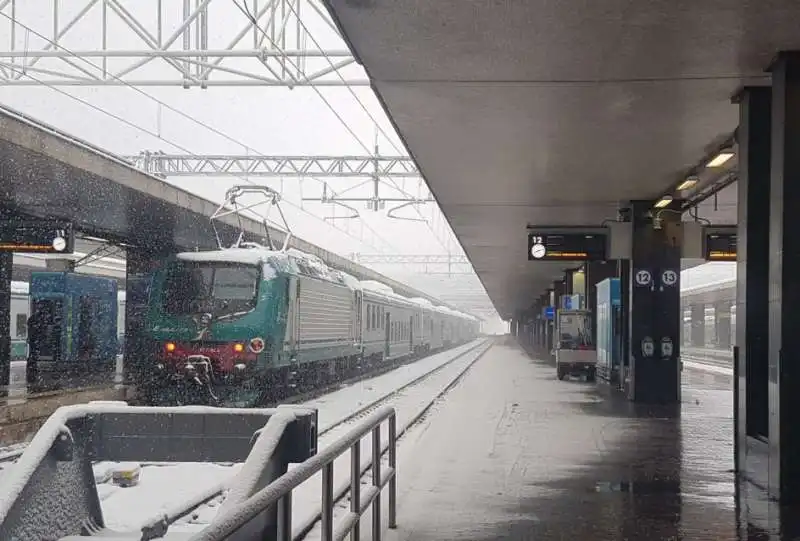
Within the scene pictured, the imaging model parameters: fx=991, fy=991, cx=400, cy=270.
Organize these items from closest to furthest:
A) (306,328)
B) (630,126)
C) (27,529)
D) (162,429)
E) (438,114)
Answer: (27,529)
(162,429)
(438,114)
(630,126)
(306,328)

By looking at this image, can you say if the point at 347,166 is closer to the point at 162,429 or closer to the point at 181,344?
the point at 181,344

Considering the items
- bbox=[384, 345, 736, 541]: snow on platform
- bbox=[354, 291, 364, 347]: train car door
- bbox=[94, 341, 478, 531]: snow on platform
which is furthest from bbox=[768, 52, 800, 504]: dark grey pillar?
bbox=[354, 291, 364, 347]: train car door

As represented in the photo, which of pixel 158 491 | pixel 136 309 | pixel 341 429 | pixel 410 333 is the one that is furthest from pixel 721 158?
pixel 410 333

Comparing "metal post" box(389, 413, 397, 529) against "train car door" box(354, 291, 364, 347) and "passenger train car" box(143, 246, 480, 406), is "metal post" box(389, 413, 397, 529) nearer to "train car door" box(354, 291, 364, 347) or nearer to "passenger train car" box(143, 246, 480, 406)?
"passenger train car" box(143, 246, 480, 406)

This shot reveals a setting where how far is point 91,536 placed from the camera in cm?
596

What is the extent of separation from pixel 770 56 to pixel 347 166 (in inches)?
761

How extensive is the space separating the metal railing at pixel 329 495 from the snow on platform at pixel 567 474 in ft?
1.75

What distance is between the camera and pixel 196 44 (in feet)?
49.8

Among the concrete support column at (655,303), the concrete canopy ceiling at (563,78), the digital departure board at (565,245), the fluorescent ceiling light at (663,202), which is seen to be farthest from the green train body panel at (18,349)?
the fluorescent ceiling light at (663,202)

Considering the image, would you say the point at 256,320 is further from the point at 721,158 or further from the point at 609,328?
the point at 609,328

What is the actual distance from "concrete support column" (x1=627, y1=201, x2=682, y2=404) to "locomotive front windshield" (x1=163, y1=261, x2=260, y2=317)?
6.84 m

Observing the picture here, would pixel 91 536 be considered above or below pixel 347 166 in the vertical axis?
below

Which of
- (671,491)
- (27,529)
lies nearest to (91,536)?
(27,529)

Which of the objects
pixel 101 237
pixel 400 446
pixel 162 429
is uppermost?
pixel 101 237
